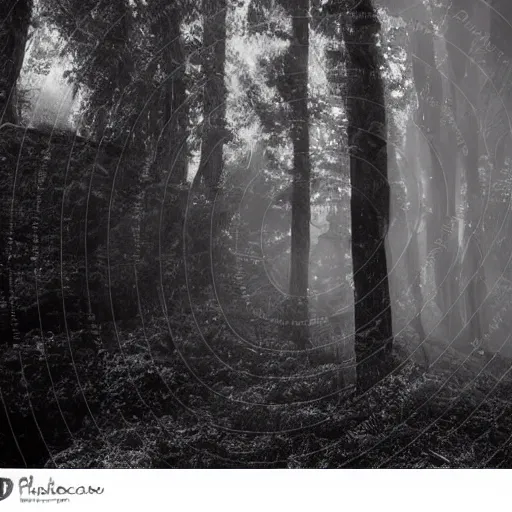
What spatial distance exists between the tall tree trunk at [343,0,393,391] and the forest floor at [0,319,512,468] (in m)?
0.08

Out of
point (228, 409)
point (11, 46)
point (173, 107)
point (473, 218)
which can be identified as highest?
point (11, 46)

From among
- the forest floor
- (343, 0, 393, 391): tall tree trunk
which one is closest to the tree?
(343, 0, 393, 391): tall tree trunk

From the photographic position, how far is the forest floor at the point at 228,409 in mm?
1160

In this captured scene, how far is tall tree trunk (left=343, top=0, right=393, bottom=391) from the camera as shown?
1202mm

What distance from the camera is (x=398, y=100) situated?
1212 millimetres

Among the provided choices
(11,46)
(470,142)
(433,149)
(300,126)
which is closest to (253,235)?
(300,126)

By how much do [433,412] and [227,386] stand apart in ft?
1.92

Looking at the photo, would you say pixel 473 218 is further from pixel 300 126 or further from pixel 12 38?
pixel 12 38
